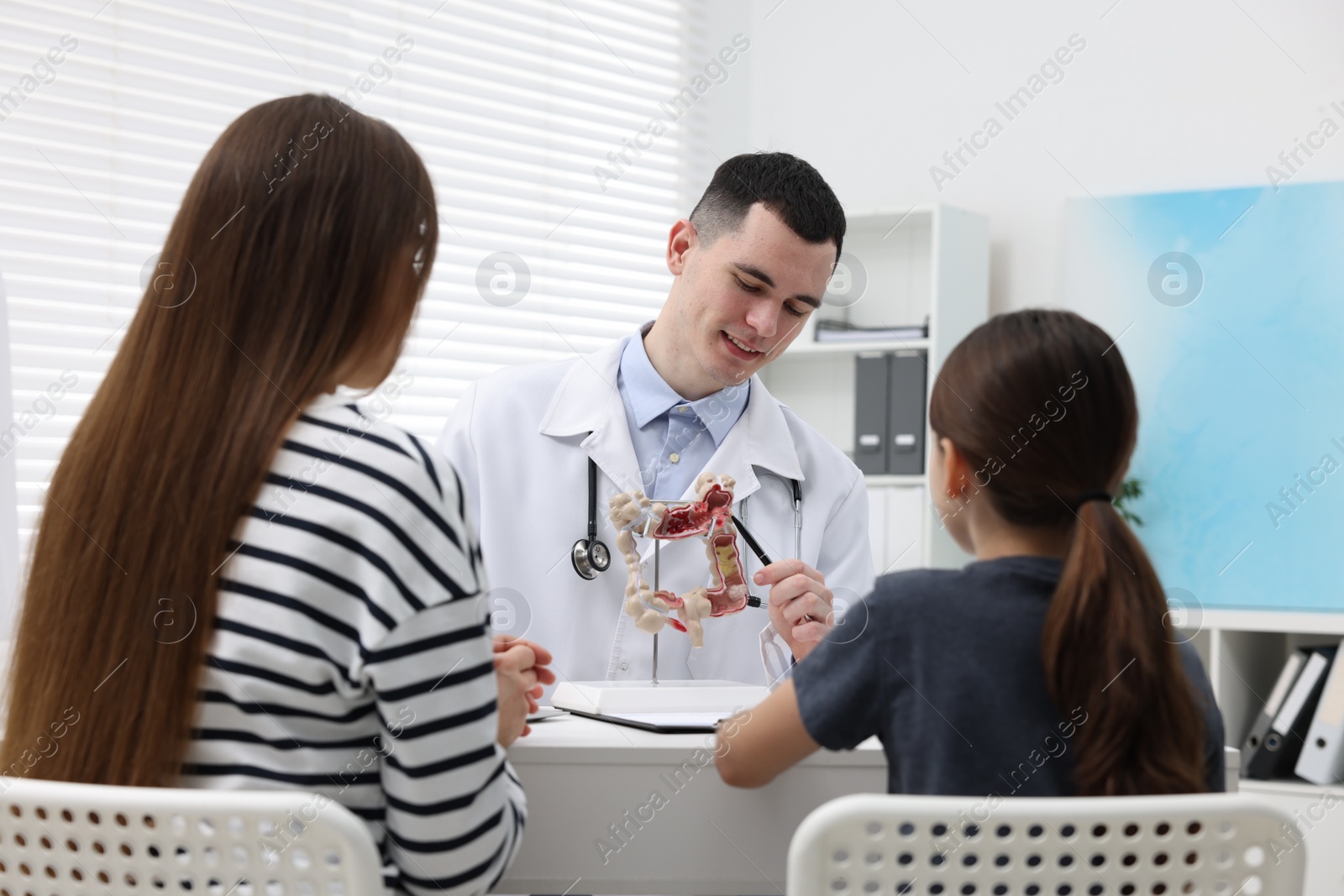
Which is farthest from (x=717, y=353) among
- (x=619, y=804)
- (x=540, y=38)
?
(x=540, y=38)

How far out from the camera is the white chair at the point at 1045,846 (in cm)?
88

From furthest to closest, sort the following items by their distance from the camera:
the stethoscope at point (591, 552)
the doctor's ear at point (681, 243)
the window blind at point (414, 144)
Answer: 1. the window blind at point (414, 144)
2. the doctor's ear at point (681, 243)
3. the stethoscope at point (591, 552)

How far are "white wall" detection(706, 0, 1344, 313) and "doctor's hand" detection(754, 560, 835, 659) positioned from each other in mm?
2518

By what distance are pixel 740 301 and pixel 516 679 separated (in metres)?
1.00

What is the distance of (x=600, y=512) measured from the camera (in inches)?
79.3

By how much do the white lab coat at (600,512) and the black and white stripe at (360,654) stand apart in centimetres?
93

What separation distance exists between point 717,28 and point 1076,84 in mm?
1257

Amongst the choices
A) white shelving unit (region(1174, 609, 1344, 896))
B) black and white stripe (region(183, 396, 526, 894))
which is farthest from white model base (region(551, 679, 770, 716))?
white shelving unit (region(1174, 609, 1344, 896))

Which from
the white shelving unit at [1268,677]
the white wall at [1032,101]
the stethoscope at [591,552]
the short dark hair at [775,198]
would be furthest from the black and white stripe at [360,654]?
the white wall at [1032,101]

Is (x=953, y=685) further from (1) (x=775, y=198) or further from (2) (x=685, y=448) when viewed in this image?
(1) (x=775, y=198)

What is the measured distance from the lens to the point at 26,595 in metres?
1.06

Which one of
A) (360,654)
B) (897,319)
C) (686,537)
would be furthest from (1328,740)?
(360,654)

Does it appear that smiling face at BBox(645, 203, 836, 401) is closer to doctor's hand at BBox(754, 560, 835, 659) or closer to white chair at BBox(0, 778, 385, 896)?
doctor's hand at BBox(754, 560, 835, 659)

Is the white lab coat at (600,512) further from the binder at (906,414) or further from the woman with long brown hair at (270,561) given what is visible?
the binder at (906,414)
